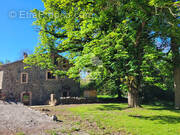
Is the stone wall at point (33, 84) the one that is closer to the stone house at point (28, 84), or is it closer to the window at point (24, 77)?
the stone house at point (28, 84)

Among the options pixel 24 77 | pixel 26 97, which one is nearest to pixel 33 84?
pixel 24 77

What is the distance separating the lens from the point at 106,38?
10.4 metres

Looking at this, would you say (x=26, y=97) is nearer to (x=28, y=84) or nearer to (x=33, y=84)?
(x=28, y=84)

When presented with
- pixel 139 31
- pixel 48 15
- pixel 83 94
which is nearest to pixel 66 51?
pixel 48 15

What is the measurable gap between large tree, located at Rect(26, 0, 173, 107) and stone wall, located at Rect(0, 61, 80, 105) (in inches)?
321

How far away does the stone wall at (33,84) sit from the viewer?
21953mm

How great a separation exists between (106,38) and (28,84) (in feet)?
57.5

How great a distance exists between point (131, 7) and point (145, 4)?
42.3 inches

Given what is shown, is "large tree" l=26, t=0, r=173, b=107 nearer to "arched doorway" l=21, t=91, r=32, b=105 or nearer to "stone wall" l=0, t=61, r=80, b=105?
"stone wall" l=0, t=61, r=80, b=105

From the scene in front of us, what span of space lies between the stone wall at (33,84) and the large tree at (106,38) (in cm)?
814

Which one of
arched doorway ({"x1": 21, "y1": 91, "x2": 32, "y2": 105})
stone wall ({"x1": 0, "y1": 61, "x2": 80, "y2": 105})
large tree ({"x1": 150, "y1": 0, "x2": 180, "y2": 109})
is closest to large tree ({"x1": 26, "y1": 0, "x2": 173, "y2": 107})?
large tree ({"x1": 150, "y1": 0, "x2": 180, "y2": 109})

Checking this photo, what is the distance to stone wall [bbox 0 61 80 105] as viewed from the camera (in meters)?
22.0

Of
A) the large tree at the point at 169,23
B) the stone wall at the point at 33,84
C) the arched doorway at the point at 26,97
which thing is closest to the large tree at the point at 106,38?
the large tree at the point at 169,23

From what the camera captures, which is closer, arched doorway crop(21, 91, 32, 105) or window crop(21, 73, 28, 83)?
arched doorway crop(21, 91, 32, 105)
